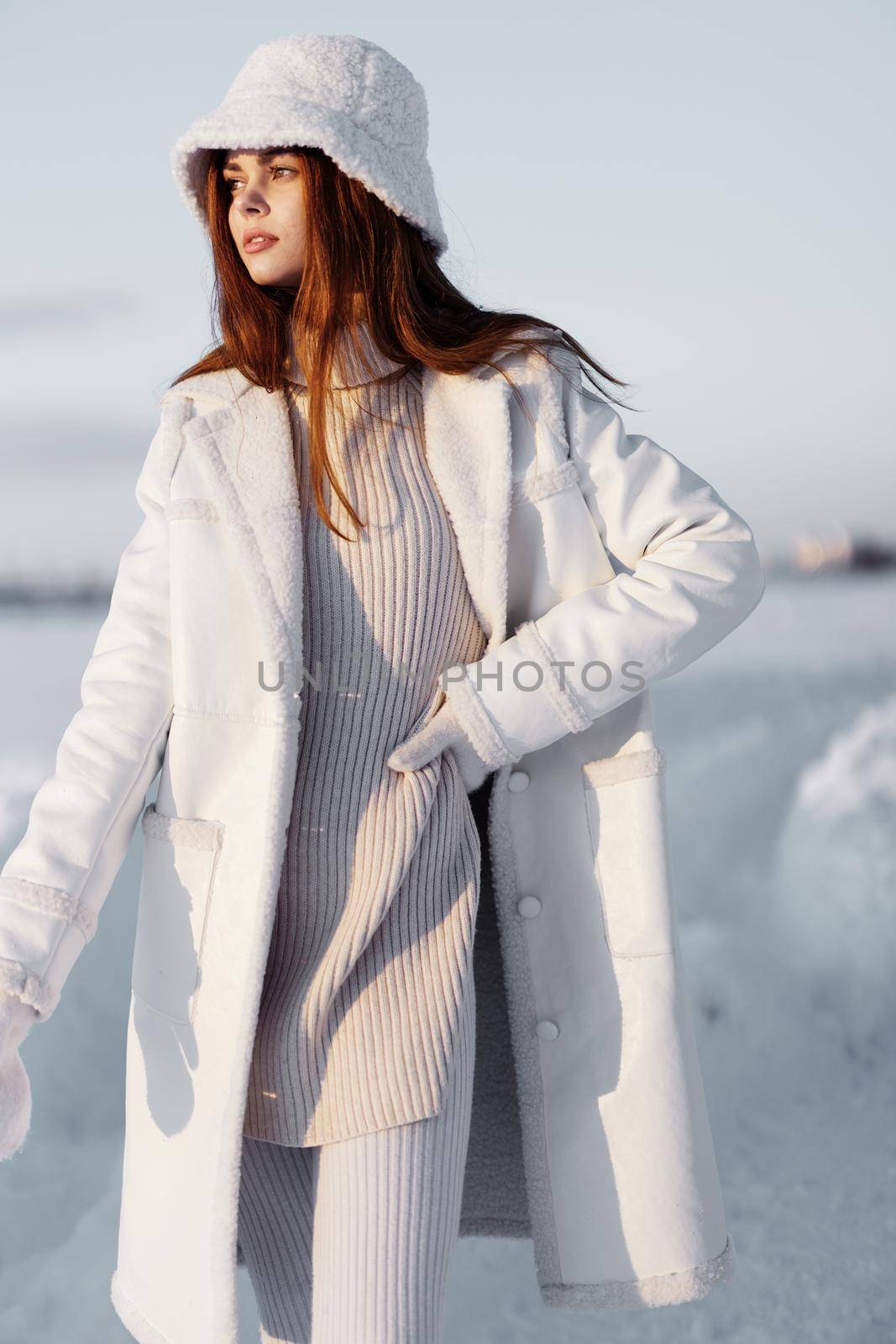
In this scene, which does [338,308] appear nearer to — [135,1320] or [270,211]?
[270,211]

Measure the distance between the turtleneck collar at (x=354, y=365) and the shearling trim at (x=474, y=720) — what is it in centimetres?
40

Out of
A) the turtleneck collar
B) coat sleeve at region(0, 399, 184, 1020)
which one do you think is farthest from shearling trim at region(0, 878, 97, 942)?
the turtleneck collar

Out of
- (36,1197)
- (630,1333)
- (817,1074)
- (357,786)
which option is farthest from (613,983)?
(817,1074)

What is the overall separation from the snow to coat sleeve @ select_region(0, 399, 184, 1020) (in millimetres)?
1393

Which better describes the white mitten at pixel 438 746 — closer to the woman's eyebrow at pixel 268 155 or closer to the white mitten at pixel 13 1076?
the white mitten at pixel 13 1076

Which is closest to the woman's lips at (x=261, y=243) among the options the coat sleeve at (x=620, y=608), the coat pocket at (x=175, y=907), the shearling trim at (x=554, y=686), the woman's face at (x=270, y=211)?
the woman's face at (x=270, y=211)

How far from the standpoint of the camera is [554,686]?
54.3 inches

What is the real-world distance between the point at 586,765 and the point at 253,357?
0.64m

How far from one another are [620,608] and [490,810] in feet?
0.96

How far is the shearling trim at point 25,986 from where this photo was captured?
1239mm

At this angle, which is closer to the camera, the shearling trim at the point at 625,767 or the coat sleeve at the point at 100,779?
the coat sleeve at the point at 100,779

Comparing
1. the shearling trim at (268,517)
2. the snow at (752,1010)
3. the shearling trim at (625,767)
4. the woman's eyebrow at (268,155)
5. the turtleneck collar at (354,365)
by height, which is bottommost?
the snow at (752,1010)

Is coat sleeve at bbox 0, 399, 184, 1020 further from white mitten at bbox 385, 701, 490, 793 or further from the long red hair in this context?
white mitten at bbox 385, 701, 490, 793

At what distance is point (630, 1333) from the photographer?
2.38 meters
